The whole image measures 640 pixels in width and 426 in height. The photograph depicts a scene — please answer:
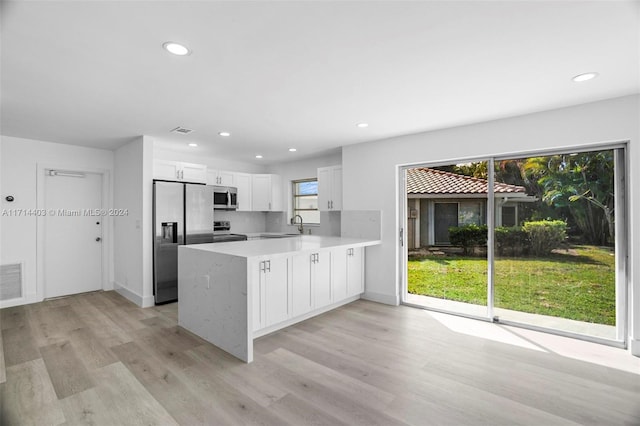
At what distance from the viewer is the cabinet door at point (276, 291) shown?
3.13m

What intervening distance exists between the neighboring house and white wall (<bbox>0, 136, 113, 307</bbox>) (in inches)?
206

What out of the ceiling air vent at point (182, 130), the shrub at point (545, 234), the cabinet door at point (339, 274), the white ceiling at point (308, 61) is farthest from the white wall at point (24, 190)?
the shrub at point (545, 234)

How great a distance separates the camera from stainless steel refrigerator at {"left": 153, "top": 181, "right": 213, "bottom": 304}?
4.34 meters

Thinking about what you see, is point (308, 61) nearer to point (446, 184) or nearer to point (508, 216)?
point (446, 184)

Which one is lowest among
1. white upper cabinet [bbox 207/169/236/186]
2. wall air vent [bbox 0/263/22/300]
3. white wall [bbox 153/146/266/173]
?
wall air vent [bbox 0/263/22/300]

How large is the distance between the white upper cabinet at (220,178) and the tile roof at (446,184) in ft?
10.7

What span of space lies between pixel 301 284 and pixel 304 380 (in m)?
1.21

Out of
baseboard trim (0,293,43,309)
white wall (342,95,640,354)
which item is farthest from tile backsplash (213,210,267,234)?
baseboard trim (0,293,43,309)

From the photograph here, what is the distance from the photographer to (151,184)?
171 inches

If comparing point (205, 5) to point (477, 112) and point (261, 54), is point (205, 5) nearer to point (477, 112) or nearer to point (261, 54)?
point (261, 54)

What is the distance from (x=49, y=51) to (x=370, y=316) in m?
3.84

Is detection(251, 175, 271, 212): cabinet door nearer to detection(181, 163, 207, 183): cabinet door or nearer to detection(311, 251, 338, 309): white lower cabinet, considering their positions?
detection(181, 163, 207, 183): cabinet door

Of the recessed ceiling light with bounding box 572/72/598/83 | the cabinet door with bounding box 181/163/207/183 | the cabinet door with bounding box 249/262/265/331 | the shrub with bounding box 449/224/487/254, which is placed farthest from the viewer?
the cabinet door with bounding box 181/163/207/183

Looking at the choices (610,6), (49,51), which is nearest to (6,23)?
(49,51)
